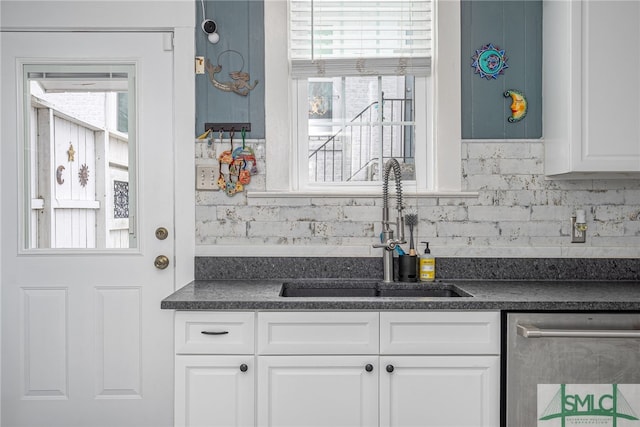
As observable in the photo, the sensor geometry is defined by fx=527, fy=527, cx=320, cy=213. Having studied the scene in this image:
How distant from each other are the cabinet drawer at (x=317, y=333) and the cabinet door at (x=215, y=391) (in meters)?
0.11

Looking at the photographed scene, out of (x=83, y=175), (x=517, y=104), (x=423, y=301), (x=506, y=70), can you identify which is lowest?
(x=423, y=301)

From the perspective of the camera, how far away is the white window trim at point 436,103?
2.45 metres

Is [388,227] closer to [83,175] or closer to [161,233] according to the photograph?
[161,233]

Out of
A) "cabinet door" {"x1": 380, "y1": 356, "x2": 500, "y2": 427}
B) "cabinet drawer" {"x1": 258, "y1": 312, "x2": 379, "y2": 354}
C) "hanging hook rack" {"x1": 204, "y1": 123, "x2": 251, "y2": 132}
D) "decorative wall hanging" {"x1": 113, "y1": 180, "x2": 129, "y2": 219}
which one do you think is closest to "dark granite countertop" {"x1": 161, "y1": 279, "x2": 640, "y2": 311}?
"cabinet drawer" {"x1": 258, "y1": 312, "x2": 379, "y2": 354}

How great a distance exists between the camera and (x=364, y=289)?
2418 millimetres

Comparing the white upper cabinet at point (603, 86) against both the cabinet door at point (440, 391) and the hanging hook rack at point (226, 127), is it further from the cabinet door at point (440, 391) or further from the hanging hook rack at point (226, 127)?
the hanging hook rack at point (226, 127)

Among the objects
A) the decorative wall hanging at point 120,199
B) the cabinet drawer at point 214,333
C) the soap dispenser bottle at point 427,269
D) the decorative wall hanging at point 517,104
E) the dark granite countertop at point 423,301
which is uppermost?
the decorative wall hanging at point 517,104

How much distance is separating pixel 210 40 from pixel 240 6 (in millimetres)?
216

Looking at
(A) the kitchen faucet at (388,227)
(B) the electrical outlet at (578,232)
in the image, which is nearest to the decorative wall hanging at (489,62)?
(A) the kitchen faucet at (388,227)

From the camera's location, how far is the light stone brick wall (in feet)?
8.05

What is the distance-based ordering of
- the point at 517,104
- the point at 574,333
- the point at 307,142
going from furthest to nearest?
1. the point at 307,142
2. the point at 517,104
3. the point at 574,333

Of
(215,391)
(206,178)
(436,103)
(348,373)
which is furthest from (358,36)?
(215,391)

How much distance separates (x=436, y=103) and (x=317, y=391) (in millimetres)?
1411

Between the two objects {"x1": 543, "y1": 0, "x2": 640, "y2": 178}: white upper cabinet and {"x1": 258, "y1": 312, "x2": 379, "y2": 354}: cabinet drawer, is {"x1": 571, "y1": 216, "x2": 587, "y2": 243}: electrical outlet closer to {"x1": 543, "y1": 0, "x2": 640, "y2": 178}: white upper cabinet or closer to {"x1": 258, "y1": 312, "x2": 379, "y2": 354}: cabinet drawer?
{"x1": 543, "y1": 0, "x2": 640, "y2": 178}: white upper cabinet
